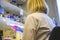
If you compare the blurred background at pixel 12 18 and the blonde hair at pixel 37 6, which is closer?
the blonde hair at pixel 37 6

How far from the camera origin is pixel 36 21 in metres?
1.43

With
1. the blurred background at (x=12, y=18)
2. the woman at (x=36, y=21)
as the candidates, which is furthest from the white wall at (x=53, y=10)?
the woman at (x=36, y=21)

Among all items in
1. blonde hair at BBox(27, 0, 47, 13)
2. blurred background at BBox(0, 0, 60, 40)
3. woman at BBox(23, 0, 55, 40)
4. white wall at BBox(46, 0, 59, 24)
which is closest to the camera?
woman at BBox(23, 0, 55, 40)

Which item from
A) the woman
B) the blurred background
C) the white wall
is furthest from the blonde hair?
the white wall

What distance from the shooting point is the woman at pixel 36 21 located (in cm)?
139

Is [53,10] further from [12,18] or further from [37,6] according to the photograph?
[37,6]

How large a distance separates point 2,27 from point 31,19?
1.74 ft

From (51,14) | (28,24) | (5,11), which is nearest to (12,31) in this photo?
(5,11)

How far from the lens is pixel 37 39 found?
1.40 metres

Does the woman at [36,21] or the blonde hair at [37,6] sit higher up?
the blonde hair at [37,6]

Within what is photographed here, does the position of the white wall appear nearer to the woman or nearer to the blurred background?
the blurred background

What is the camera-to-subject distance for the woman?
139 cm

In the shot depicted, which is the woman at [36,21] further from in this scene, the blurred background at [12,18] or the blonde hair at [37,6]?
the blurred background at [12,18]

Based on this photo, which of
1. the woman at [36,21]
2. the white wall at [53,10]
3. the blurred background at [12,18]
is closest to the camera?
the woman at [36,21]
